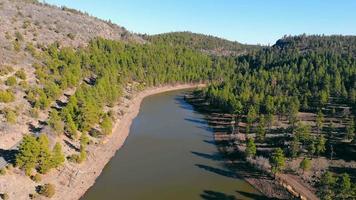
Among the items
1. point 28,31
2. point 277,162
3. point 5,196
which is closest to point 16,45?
point 28,31

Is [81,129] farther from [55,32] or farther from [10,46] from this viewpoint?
[55,32]

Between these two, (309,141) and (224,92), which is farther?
(224,92)

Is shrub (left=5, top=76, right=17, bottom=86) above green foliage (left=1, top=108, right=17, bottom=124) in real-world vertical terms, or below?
above

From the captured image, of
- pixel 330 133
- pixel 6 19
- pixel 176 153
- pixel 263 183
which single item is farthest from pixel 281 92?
pixel 6 19

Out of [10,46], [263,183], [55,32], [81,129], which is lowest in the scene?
[263,183]

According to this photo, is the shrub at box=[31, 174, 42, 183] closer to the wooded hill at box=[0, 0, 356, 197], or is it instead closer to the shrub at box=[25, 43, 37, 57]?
the wooded hill at box=[0, 0, 356, 197]

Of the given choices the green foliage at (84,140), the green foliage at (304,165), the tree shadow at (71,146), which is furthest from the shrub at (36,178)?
the green foliage at (304,165)

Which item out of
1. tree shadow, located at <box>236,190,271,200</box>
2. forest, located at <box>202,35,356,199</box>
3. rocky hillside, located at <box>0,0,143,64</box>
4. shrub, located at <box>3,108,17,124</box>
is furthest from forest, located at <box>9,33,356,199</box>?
tree shadow, located at <box>236,190,271,200</box>

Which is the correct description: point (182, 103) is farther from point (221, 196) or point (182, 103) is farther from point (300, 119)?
point (221, 196)

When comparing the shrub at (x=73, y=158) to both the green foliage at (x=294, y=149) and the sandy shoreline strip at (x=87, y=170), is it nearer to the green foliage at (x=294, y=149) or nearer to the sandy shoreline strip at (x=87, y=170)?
the sandy shoreline strip at (x=87, y=170)

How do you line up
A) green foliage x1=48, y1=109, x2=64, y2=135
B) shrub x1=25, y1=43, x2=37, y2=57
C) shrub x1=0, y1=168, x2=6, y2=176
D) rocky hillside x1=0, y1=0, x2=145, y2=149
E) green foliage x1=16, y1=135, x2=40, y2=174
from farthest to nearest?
shrub x1=25, y1=43, x2=37, y2=57 → green foliage x1=48, y1=109, x2=64, y2=135 → rocky hillside x1=0, y1=0, x2=145, y2=149 → green foliage x1=16, y1=135, x2=40, y2=174 → shrub x1=0, y1=168, x2=6, y2=176
